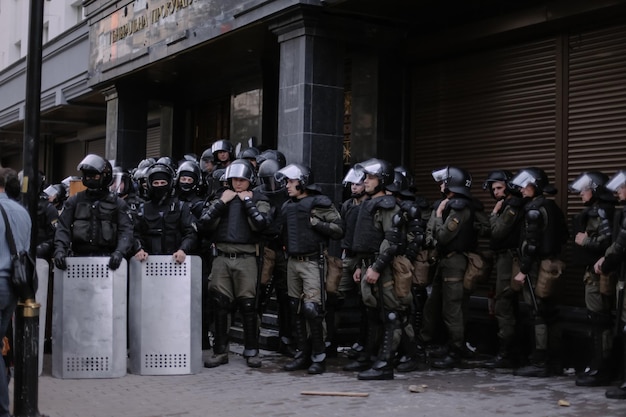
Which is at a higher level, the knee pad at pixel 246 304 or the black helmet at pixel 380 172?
the black helmet at pixel 380 172

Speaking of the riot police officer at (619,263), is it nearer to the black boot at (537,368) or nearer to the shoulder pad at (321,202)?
the black boot at (537,368)

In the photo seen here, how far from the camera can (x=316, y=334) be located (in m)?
8.48

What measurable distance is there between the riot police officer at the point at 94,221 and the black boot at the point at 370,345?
2.54 metres

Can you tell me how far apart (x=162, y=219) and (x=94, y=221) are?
833 millimetres

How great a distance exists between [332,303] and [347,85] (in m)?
4.66

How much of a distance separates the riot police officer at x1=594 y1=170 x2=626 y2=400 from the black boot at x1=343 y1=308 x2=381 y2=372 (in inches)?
87.3

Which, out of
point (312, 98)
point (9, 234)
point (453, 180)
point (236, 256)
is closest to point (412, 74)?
point (312, 98)

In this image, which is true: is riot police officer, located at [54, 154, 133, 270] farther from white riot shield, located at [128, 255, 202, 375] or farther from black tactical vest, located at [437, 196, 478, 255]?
black tactical vest, located at [437, 196, 478, 255]

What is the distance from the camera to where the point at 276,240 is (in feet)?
31.1

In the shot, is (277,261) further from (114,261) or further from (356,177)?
(114,261)

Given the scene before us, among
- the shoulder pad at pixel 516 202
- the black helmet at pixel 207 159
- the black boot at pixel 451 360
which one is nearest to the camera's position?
the shoulder pad at pixel 516 202

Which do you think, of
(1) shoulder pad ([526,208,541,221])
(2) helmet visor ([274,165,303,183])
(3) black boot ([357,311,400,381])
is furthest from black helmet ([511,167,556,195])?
(2) helmet visor ([274,165,303,183])

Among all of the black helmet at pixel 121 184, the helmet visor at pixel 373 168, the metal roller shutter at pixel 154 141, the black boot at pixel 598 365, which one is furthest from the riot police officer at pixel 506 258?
the metal roller shutter at pixel 154 141

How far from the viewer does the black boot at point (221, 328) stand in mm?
8859
